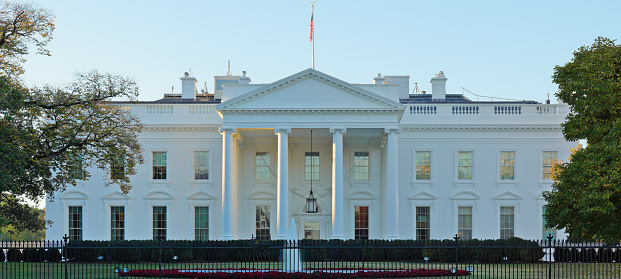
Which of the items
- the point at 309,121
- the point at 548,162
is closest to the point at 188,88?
the point at 309,121

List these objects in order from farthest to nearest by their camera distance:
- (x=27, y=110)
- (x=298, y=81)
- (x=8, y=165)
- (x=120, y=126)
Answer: (x=298, y=81) < (x=120, y=126) < (x=27, y=110) < (x=8, y=165)

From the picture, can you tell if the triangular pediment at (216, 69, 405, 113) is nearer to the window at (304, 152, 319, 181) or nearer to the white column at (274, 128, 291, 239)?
the white column at (274, 128, 291, 239)

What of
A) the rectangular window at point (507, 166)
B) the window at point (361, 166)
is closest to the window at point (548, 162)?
the rectangular window at point (507, 166)

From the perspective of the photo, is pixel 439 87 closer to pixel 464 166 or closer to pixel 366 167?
pixel 464 166

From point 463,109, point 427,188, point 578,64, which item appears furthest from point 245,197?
point 578,64

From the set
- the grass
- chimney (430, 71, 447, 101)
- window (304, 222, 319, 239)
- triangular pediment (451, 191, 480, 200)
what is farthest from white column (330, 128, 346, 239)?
chimney (430, 71, 447, 101)

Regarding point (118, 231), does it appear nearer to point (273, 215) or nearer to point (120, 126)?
point (273, 215)

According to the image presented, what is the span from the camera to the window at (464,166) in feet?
143

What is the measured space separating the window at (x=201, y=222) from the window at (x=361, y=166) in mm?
9517

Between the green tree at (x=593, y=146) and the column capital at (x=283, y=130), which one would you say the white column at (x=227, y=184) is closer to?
the column capital at (x=283, y=130)

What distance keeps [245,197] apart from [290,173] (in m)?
3.18

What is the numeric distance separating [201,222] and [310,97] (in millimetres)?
10914

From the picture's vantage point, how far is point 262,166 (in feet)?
145

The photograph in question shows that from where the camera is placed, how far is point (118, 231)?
43.2m
